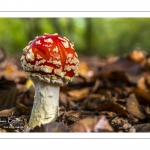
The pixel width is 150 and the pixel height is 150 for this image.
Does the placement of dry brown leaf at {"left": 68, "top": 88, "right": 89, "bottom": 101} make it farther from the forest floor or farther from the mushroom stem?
the mushroom stem

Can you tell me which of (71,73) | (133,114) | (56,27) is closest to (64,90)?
(133,114)

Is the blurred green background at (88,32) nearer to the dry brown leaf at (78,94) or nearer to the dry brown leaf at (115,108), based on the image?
the dry brown leaf at (78,94)

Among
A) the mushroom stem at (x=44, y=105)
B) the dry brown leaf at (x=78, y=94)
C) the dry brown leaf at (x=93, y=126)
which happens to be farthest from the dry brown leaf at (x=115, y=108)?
the dry brown leaf at (x=78, y=94)

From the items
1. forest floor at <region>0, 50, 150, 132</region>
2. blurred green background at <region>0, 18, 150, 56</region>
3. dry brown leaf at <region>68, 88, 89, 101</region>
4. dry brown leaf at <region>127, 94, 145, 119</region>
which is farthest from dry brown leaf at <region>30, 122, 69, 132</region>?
blurred green background at <region>0, 18, 150, 56</region>

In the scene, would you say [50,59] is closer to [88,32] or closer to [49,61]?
[49,61]

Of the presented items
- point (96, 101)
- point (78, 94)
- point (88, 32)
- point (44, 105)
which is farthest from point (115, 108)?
point (88, 32)
